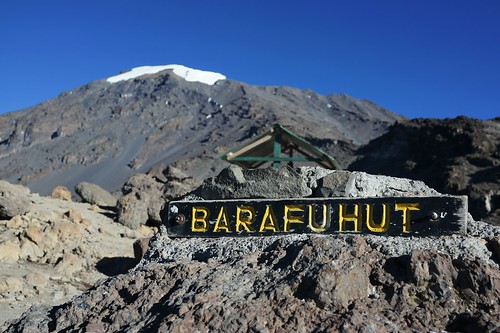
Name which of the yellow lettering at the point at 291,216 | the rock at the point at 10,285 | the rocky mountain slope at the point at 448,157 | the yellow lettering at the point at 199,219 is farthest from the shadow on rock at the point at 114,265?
the rocky mountain slope at the point at 448,157

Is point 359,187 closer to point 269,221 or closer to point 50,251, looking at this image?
point 269,221

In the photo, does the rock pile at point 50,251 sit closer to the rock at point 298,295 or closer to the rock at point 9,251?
the rock at point 9,251

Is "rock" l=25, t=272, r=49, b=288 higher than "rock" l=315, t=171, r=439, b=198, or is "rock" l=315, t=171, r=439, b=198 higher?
"rock" l=315, t=171, r=439, b=198

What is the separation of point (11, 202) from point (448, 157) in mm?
27587

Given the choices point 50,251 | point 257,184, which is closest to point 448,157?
point 50,251

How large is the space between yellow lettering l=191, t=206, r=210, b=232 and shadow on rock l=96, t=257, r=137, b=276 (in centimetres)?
632

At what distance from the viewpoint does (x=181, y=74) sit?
99.1m

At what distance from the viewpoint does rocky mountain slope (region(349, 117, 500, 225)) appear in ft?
84.2

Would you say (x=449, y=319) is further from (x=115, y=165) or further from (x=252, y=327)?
(x=115, y=165)

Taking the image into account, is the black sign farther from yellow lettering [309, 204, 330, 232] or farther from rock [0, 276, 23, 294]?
rock [0, 276, 23, 294]

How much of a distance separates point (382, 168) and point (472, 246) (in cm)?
3375

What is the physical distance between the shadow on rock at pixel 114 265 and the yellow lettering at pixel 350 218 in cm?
707

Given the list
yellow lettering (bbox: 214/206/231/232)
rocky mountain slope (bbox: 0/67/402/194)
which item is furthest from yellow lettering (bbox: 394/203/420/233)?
rocky mountain slope (bbox: 0/67/402/194)

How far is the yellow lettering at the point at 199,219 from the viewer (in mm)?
4051
